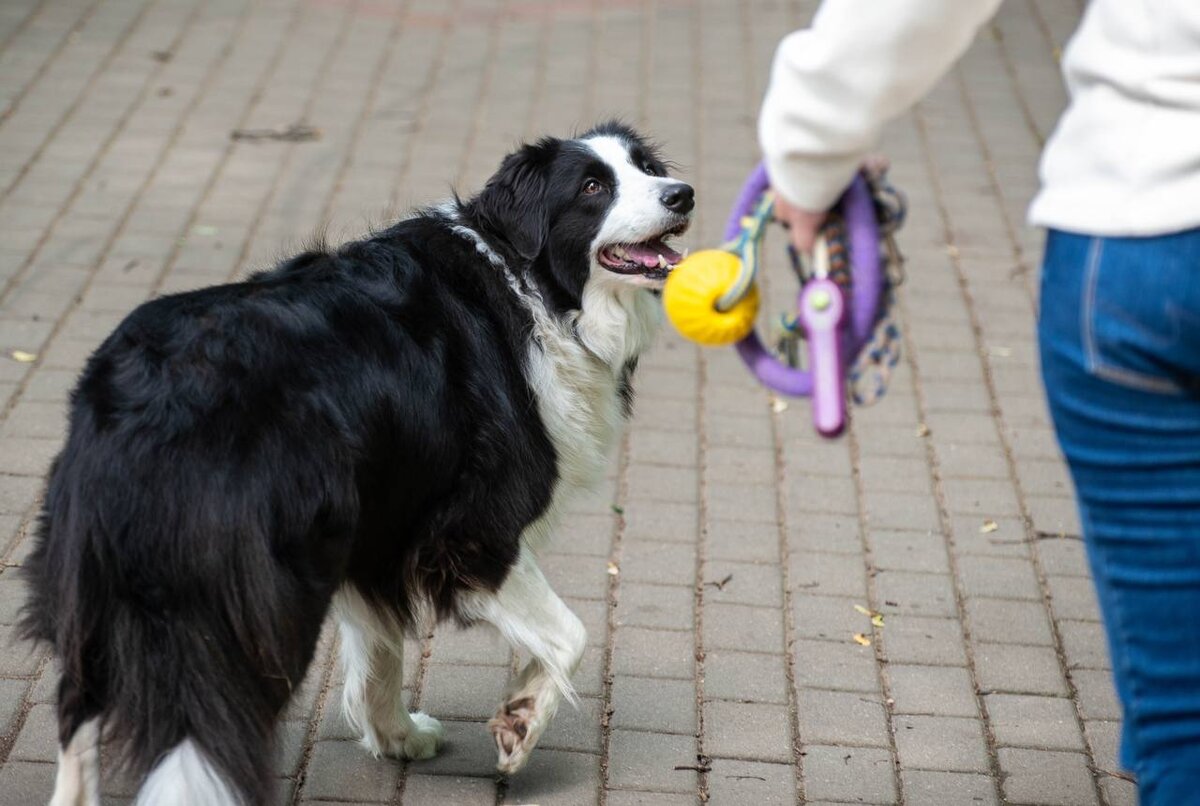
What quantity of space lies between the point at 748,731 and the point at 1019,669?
2.71 ft

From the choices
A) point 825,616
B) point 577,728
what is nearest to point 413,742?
point 577,728

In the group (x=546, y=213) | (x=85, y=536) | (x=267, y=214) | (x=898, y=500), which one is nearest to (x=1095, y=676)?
(x=898, y=500)

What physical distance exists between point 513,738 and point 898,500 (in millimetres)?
1898

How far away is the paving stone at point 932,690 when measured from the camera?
12.1 feet

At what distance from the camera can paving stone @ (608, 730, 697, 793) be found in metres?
3.37

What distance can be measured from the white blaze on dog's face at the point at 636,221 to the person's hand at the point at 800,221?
128cm

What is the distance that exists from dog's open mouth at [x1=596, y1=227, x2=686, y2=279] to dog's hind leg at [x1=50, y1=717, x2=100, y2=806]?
155 cm

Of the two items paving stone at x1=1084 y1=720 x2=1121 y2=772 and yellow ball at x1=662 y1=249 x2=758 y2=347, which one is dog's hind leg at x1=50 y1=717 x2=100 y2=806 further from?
paving stone at x1=1084 y1=720 x2=1121 y2=772

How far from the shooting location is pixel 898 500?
4645mm

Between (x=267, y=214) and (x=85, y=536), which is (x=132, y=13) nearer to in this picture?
(x=267, y=214)

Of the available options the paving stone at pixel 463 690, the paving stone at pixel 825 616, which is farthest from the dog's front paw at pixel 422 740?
the paving stone at pixel 825 616

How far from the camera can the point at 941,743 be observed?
11.7 feet

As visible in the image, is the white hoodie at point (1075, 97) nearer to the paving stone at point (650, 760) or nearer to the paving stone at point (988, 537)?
the paving stone at point (650, 760)

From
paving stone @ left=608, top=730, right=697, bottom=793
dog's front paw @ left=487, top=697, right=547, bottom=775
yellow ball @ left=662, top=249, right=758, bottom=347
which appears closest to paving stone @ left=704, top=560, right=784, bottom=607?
paving stone @ left=608, top=730, right=697, bottom=793
